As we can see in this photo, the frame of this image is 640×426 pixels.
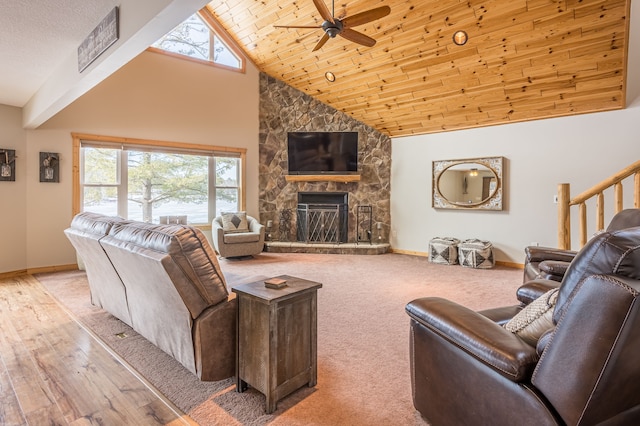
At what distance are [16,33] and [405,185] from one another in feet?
20.0

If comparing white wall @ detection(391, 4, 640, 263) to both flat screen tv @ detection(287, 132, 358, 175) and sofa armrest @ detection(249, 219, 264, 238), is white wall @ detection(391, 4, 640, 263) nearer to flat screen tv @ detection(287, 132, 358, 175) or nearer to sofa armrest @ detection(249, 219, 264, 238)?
flat screen tv @ detection(287, 132, 358, 175)

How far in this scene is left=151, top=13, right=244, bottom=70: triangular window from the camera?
21.1 feet

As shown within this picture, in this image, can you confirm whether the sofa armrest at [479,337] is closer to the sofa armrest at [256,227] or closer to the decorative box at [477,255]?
the decorative box at [477,255]

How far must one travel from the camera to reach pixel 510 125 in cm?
580

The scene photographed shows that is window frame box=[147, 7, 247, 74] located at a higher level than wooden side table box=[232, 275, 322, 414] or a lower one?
higher

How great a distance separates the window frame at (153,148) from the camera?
5.43 meters

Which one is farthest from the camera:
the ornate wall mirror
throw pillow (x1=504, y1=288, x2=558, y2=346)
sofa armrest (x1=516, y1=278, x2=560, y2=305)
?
the ornate wall mirror

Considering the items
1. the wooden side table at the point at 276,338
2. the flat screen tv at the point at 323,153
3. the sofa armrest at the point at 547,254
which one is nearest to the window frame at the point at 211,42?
the flat screen tv at the point at 323,153

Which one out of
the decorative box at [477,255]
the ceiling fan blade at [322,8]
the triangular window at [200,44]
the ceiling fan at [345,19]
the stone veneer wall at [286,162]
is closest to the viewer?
the ceiling fan blade at [322,8]

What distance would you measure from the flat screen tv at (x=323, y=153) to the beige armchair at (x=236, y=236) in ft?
5.20

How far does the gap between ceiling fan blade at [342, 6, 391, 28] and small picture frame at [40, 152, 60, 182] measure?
466 cm

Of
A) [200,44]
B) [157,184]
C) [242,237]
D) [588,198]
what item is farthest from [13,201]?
[588,198]

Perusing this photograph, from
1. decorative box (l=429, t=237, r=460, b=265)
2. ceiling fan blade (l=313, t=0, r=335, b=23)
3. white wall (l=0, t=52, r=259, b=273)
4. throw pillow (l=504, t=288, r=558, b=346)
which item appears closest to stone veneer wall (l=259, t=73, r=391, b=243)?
white wall (l=0, t=52, r=259, b=273)

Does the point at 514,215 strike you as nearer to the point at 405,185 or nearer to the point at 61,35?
the point at 405,185
